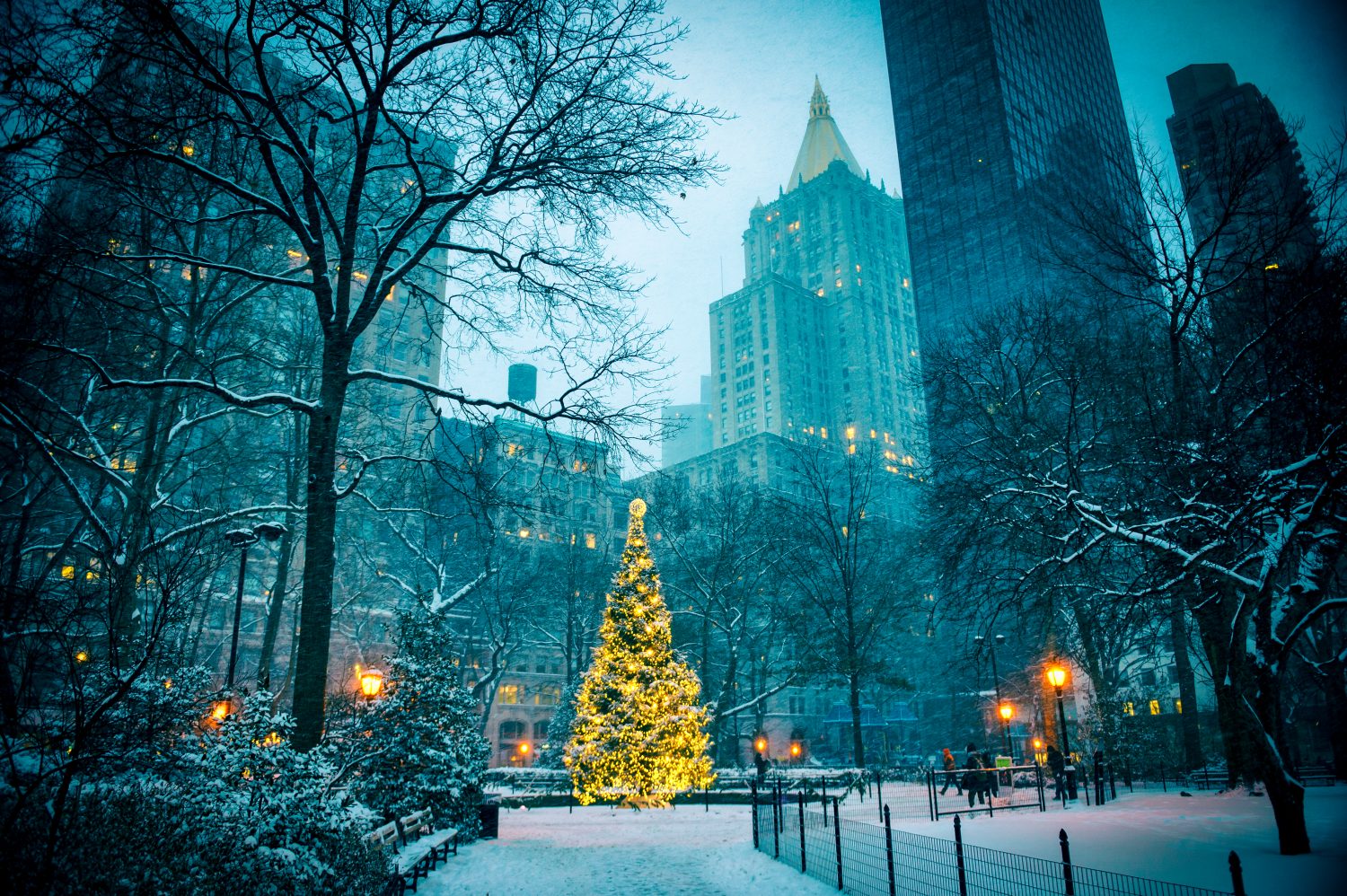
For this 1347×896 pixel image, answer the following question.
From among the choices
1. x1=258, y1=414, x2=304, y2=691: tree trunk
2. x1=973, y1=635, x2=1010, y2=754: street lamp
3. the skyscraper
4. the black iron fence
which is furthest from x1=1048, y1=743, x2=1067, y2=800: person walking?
the skyscraper

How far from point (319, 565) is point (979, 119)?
14501 cm

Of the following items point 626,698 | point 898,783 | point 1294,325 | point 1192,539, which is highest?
point 1294,325

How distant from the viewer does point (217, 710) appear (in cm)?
1722

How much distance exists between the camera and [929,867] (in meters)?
10.2

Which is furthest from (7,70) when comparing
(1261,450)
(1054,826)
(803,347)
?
(803,347)

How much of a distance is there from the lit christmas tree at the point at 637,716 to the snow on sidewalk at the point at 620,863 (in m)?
3.23

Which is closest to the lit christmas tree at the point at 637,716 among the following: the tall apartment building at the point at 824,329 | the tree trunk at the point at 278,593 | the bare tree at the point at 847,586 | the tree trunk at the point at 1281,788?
the bare tree at the point at 847,586

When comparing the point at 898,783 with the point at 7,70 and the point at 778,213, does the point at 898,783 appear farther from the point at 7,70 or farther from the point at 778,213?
the point at 778,213

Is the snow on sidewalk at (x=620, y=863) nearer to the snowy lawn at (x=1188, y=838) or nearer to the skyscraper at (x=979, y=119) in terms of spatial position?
the snowy lawn at (x=1188, y=838)

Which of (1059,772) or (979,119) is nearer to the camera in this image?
(1059,772)

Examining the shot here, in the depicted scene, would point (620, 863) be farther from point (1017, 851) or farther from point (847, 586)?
point (847, 586)

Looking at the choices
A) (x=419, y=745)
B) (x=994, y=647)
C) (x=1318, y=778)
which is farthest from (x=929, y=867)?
(x=994, y=647)

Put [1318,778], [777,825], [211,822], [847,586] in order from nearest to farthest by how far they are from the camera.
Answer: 1. [211,822]
2. [777,825]
3. [1318,778]
4. [847,586]

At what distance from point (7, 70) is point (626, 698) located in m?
23.0
